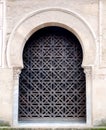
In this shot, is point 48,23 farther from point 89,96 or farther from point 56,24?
point 89,96

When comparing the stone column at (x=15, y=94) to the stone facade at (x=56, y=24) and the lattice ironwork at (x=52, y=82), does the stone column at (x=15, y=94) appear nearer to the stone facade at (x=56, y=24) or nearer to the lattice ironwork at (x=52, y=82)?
the stone facade at (x=56, y=24)

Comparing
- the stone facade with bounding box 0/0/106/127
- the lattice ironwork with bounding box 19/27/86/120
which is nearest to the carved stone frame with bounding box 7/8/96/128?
the stone facade with bounding box 0/0/106/127

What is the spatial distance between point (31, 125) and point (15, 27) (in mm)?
2189

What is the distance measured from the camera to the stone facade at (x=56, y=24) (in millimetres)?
7594

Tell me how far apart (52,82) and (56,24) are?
137 cm

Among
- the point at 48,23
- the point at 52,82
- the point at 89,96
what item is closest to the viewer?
the point at 89,96

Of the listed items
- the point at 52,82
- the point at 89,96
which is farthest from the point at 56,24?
the point at 89,96

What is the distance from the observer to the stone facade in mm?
7594

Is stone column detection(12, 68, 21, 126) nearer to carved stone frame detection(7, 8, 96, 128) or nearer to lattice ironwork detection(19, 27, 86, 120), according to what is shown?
carved stone frame detection(7, 8, 96, 128)

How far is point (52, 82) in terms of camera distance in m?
8.25

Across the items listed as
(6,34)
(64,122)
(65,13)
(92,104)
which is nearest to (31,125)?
(64,122)

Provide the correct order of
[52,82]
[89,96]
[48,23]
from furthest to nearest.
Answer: [52,82], [48,23], [89,96]

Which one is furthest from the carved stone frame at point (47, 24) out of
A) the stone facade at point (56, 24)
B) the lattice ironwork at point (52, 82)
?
the lattice ironwork at point (52, 82)

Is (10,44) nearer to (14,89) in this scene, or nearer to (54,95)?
(14,89)
